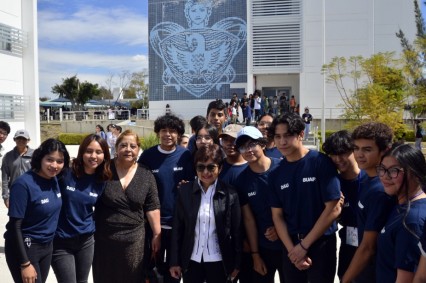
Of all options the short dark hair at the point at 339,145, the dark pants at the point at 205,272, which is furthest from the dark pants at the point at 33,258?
the short dark hair at the point at 339,145

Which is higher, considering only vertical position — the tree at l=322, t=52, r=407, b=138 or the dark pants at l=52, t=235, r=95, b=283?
the tree at l=322, t=52, r=407, b=138

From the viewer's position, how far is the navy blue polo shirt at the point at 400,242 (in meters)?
2.25

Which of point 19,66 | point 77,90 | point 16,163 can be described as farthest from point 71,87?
point 16,163

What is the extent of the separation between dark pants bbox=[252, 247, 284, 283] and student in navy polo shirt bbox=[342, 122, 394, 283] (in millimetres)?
696

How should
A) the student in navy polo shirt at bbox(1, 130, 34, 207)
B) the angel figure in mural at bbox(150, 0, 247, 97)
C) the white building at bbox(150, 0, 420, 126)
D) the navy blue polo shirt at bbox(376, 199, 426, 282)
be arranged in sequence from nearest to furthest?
the navy blue polo shirt at bbox(376, 199, 426, 282)
the student in navy polo shirt at bbox(1, 130, 34, 207)
the white building at bbox(150, 0, 420, 126)
the angel figure in mural at bbox(150, 0, 247, 97)

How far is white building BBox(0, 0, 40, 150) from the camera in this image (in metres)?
13.5

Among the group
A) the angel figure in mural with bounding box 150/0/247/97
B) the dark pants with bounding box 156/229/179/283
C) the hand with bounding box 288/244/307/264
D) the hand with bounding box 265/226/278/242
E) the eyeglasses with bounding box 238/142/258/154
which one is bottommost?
the dark pants with bounding box 156/229/179/283

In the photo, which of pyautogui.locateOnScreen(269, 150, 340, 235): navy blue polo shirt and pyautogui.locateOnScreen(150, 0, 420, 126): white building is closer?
pyautogui.locateOnScreen(269, 150, 340, 235): navy blue polo shirt

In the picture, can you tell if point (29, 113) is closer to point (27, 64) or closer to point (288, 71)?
point (27, 64)

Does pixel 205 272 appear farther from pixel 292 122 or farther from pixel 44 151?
pixel 44 151

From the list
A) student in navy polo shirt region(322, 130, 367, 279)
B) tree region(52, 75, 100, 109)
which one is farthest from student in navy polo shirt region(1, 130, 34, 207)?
tree region(52, 75, 100, 109)

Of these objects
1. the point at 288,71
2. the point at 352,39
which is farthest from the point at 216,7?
the point at 352,39

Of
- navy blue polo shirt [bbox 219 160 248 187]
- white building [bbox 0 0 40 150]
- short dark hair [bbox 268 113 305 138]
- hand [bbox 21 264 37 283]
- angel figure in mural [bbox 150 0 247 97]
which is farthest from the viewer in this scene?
angel figure in mural [bbox 150 0 247 97]

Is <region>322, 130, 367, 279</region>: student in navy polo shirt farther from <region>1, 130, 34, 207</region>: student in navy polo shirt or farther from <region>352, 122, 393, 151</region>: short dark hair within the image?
<region>1, 130, 34, 207</region>: student in navy polo shirt
